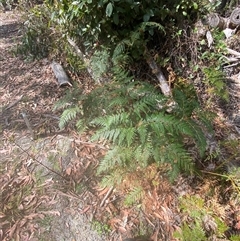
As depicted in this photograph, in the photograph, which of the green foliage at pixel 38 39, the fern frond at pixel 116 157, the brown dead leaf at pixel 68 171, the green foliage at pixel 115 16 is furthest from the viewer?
the green foliage at pixel 38 39

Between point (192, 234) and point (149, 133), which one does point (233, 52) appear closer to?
point (149, 133)

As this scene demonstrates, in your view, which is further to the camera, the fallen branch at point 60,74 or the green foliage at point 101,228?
the fallen branch at point 60,74

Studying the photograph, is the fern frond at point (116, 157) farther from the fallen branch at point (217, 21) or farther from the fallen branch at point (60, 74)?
the fallen branch at point (217, 21)

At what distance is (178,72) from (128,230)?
2541 mm

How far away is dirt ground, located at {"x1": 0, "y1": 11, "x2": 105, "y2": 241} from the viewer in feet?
7.41

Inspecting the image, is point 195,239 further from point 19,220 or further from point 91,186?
point 19,220

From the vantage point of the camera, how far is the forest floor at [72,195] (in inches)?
86.7

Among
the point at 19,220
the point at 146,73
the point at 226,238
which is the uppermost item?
the point at 146,73

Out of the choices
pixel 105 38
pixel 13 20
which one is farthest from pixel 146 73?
pixel 13 20

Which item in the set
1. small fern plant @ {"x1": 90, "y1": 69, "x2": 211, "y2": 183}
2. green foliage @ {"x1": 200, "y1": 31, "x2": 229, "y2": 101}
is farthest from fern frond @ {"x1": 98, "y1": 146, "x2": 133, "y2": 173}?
green foliage @ {"x1": 200, "y1": 31, "x2": 229, "y2": 101}

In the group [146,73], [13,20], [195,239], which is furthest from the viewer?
[13,20]

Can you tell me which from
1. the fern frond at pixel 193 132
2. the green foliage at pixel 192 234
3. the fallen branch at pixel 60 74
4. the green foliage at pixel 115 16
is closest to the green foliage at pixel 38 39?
the fallen branch at pixel 60 74

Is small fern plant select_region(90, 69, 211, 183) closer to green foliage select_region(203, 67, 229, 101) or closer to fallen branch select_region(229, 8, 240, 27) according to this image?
green foliage select_region(203, 67, 229, 101)

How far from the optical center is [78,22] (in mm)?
3689
